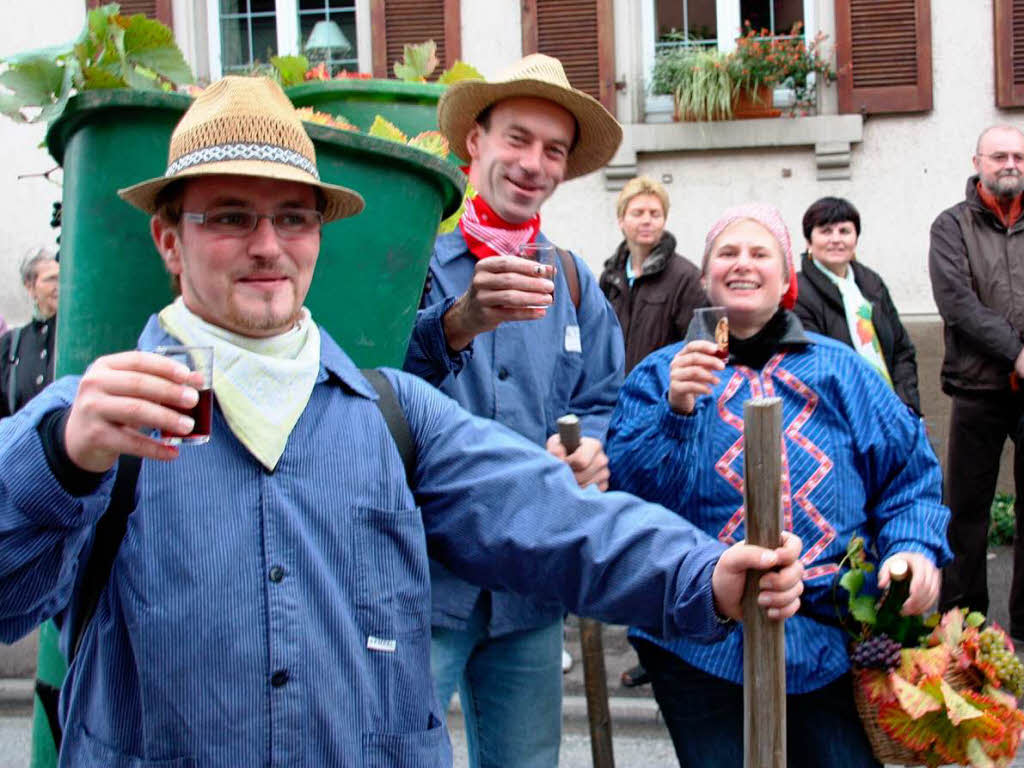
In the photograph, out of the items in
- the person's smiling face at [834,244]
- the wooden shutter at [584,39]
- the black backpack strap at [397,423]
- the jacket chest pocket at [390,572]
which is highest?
the wooden shutter at [584,39]

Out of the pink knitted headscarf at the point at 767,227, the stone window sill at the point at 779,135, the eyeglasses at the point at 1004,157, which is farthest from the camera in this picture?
the stone window sill at the point at 779,135

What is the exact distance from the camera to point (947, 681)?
2883 millimetres

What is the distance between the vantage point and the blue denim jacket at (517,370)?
286cm

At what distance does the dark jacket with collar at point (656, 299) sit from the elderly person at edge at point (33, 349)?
2.67 meters

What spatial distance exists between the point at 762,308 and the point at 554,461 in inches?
47.9

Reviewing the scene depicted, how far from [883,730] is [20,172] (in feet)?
28.7

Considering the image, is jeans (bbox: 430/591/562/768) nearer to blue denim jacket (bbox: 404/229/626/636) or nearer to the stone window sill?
blue denim jacket (bbox: 404/229/626/636)

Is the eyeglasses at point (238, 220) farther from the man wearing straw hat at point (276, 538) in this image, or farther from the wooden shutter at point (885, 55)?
the wooden shutter at point (885, 55)

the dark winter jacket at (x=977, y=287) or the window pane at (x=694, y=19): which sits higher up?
the window pane at (x=694, y=19)

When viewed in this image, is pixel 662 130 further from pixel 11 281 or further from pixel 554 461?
pixel 554 461

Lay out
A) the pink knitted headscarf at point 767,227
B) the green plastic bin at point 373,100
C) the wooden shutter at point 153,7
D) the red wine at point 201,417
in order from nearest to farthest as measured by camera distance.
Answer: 1. the red wine at point 201,417
2. the green plastic bin at point 373,100
3. the pink knitted headscarf at point 767,227
4. the wooden shutter at point 153,7

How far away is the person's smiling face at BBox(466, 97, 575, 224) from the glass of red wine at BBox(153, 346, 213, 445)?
52.3 inches

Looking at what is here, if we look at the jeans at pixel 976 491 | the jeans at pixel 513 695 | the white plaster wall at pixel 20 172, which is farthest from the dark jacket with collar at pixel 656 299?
the white plaster wall at pixel 20 172

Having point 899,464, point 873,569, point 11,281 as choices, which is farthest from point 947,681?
point 11,281
